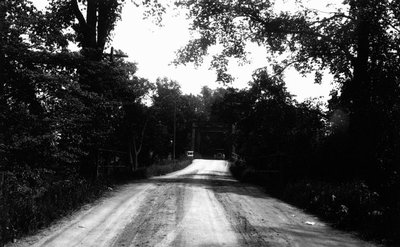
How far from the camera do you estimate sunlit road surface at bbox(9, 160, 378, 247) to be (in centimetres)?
773

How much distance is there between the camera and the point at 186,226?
8930mm

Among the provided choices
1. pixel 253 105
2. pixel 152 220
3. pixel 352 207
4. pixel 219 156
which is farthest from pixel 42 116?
pixel 219 156

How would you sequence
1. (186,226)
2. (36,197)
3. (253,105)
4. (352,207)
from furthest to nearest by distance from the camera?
(253,105) → (352,207) → (36,197) → (186,226)

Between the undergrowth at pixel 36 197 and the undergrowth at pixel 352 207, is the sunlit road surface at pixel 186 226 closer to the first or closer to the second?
the undergrowth at pixel 36 197

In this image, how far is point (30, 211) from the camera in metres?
8.66

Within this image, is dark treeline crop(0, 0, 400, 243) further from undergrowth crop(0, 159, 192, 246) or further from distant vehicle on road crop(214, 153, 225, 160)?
distant vehicle on road crop(214, 153, 225, 160)

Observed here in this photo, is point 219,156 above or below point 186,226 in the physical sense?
above

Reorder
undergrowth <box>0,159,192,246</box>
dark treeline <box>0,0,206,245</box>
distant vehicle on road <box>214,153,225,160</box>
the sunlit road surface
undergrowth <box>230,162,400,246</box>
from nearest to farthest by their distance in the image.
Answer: the sunlit road surface, undergrowth <box>0,159,192,246</box>, undergrowth <box>230,162,400,246</box>, dark treeline <box>0,0,206,245</box>, distant vehicle on road <box>214,153,225,160</box>

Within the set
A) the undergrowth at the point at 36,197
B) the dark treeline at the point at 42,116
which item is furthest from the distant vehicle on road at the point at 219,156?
the undergrowth at the point at 36,197

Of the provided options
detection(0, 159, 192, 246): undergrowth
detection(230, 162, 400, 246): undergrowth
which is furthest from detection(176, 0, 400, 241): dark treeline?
detection(0, 159, 192, 246): undergrowth

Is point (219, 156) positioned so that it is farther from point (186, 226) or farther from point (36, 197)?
point (186, 226)

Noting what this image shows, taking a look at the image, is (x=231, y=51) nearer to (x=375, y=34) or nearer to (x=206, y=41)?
(x=206, y=41)

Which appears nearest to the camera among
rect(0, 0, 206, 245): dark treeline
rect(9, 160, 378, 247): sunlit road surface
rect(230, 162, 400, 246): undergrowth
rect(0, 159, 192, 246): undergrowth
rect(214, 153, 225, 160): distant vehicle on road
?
rect(9, 160, 378, 247): sunlit road surface

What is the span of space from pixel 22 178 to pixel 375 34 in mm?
14451
